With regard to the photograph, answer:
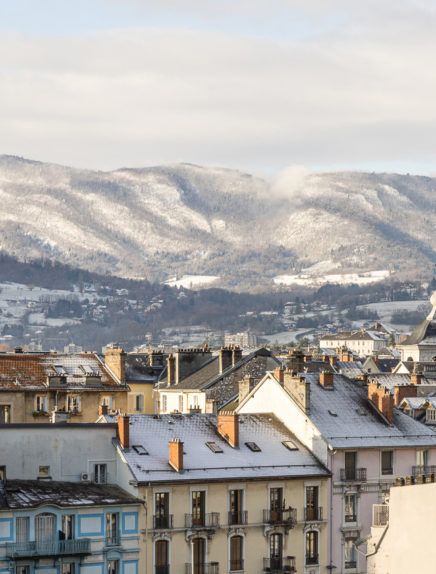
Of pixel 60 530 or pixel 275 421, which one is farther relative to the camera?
pixel 275 421

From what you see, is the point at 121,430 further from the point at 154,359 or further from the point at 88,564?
the point at 154,359

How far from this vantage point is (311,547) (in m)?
74.2

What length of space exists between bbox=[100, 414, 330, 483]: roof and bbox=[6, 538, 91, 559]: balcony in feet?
15.0

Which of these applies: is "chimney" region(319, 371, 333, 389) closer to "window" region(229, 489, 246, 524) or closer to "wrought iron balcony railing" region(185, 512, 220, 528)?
"window" region(229, 489, 246, 524)

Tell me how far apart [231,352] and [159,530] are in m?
45.6

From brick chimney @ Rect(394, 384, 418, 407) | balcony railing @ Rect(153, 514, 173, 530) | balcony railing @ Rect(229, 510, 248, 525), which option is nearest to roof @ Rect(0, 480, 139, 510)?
balcony railing @ Rect(153, 514, 173, 530)

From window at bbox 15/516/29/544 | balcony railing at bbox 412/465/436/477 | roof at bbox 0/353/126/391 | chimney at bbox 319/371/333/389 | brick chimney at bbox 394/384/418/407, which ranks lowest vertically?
window at bbox 15/516/29/544

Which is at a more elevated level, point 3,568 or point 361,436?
point 361,436

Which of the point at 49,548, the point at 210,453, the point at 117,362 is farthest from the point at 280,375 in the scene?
the point at 117,362

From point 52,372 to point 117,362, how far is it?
6373 millimetres

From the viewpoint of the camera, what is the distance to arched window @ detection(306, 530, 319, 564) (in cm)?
7400

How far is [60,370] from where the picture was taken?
10206 centimetres

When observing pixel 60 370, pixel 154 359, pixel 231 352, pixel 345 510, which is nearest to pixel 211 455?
pixel 345 510

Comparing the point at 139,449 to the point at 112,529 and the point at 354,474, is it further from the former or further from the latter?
the point at 354,474
